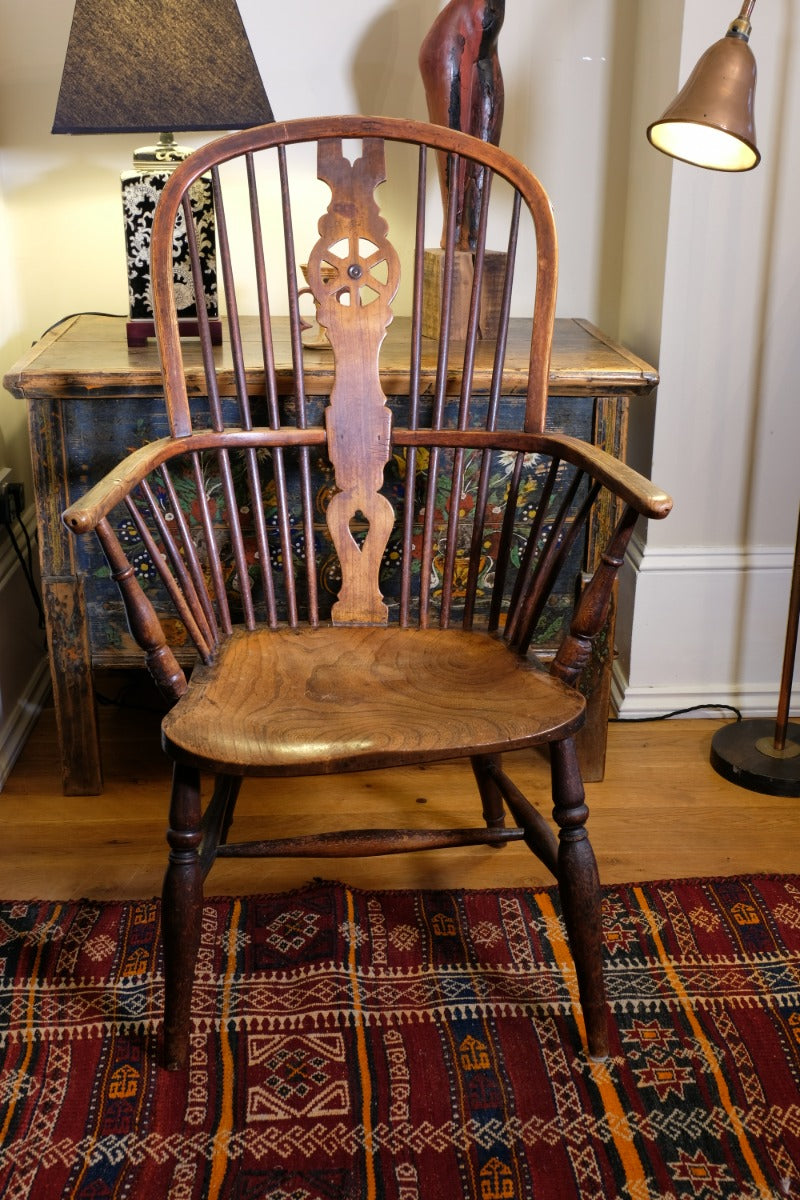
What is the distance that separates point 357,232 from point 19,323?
1.03m

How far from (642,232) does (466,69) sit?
52cm

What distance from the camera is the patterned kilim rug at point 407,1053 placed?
53.4 inches

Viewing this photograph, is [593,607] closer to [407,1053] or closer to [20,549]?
[407,1053]

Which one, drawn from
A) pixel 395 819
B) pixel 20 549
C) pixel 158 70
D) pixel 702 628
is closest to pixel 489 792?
pixel 395 819

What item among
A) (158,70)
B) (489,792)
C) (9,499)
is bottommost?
(489,792)

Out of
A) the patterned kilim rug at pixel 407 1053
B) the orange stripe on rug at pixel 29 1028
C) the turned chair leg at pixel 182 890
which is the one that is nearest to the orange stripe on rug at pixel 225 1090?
the patterned kilim rug at pixel 407 1053

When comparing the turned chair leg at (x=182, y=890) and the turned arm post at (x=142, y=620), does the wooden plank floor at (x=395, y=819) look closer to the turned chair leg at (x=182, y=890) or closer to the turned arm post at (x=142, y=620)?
the turned chair leg at (x=182, y=890)

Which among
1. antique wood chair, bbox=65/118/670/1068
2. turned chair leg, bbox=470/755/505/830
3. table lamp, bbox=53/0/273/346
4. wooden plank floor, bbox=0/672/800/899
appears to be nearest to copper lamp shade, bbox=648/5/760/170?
antique wood chair, bbox=65/118/670/1068

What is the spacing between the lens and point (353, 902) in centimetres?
183

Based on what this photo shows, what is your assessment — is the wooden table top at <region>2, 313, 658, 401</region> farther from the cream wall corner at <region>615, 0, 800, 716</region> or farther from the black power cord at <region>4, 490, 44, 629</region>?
the black power cord at <region>4, 490, 44, 629</region>

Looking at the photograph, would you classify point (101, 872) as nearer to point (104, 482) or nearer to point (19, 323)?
point (104, 482)

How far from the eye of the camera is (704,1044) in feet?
5.08

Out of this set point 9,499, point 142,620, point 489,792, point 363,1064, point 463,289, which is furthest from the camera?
point 9,499

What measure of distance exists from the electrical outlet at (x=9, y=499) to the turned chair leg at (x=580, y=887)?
138cm
